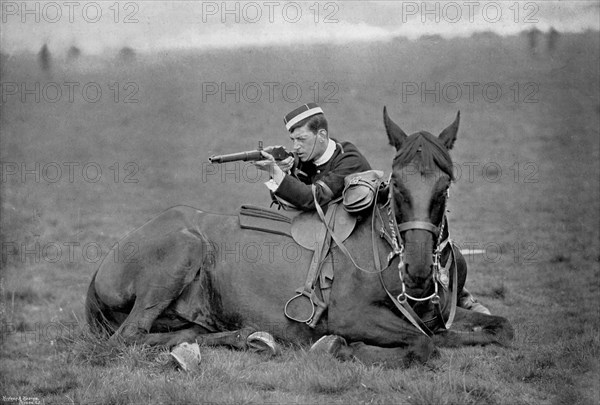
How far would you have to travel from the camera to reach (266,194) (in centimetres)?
1482

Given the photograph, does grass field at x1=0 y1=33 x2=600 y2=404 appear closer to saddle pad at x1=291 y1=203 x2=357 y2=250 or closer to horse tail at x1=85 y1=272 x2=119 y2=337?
horse tail at x1=85 y1=272 x2=119 y2=337

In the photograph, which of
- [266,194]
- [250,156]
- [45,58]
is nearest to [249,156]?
[250,156]

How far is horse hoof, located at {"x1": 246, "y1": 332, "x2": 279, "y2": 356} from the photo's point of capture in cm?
602

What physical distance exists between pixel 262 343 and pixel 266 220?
4.32 feet

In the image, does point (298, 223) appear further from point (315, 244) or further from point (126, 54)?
point (126, 54)

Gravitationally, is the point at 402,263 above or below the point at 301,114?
below

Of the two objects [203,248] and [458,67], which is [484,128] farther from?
[203,248]

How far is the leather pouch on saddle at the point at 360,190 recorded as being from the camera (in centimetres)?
611

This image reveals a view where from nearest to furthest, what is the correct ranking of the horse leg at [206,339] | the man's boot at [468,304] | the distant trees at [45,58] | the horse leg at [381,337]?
the horse leg at [381,337] < the horse leg at [206,339] < the man's boot at [468,304] < the distant trees at [45,58]

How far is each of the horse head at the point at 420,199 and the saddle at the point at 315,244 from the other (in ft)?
3.00

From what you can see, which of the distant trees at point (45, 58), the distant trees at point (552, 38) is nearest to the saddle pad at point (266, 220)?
the distant trees at point (552, 38)

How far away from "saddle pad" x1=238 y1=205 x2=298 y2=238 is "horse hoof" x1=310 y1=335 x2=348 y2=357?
45.9 inches

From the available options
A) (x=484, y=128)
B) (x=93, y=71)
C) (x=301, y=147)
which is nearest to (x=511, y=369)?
(x=301, y=147)

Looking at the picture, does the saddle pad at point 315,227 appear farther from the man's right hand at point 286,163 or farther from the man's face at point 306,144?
the man's face at point 306,144
